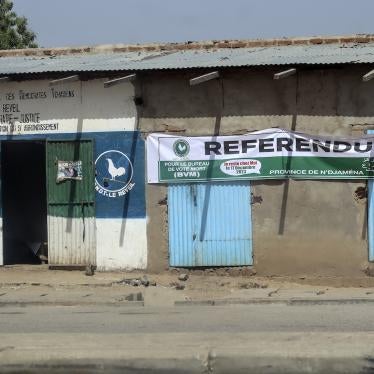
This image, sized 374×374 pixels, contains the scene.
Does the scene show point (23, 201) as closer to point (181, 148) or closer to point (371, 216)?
Answer: point (181, 148)

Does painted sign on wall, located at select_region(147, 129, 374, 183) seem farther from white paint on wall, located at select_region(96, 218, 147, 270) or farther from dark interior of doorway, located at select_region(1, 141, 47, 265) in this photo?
dark interior of doorway, located at select_region(1, 141, 47, 265)

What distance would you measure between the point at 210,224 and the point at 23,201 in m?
4.22

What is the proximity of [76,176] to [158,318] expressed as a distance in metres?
4.15

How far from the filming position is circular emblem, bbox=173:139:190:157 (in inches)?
418

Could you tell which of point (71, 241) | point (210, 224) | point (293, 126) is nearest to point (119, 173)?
point (71, 241)

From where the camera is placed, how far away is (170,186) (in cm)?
1067

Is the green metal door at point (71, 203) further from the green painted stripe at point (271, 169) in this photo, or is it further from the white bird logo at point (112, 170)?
the green painted stripe at point (271, 169)

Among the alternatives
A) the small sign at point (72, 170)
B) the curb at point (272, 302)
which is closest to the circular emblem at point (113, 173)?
the small sign at point (72, 170)

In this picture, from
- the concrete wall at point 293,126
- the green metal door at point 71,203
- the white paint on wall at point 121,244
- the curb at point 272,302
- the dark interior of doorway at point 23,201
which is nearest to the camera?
the curb at point 272,302

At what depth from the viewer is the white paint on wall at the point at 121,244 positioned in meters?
10.7

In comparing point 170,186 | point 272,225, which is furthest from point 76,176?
point 272,225

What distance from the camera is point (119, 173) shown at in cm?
1084

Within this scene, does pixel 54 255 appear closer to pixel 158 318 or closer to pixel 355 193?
pixel 158 318

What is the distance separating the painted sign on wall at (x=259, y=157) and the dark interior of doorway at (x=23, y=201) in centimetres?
257
